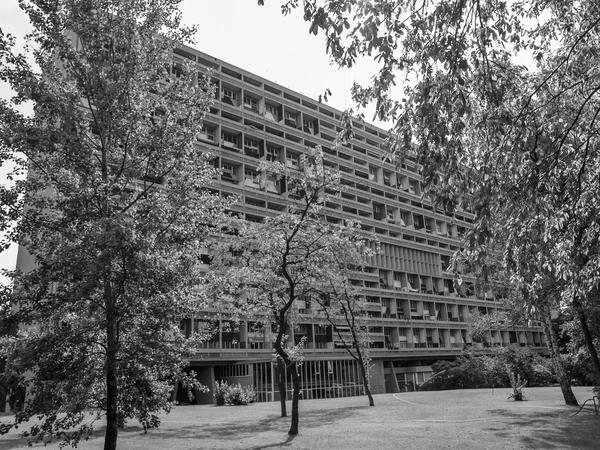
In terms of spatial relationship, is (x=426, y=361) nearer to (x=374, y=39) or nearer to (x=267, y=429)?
(x=267, y=429)

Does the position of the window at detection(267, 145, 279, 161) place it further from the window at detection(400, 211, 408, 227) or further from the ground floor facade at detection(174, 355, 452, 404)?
the window at detection(400, 211, 408, 227)

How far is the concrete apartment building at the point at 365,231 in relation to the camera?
52375 mm

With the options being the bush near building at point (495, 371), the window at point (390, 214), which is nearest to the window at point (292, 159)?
the window at point (390, 214)

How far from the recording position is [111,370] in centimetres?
1056

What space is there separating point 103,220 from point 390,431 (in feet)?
46.7

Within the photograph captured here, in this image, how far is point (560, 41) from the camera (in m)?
11.4

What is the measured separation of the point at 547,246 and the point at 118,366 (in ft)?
33.2

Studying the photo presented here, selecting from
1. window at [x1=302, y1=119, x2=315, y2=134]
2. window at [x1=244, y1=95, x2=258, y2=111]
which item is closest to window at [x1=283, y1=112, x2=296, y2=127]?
window at [x1=302, y1=119, x2=315, y2=134]

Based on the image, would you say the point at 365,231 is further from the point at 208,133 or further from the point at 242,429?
the point at 242,429

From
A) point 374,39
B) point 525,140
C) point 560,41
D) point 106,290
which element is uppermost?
point 560,41

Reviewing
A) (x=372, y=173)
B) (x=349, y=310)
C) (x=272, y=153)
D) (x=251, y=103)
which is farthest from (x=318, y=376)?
(x=251, y=103)

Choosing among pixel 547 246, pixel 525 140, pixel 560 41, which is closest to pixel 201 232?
pixel 525 140

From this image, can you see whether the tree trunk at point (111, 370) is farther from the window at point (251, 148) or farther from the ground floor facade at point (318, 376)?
the window at point (251, 148)

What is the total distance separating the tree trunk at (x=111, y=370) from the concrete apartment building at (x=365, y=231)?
3405 cm
